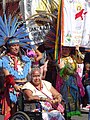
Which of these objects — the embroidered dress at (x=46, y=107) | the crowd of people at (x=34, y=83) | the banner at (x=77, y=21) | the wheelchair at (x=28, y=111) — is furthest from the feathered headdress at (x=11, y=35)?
the banner at (x=77, y=21)

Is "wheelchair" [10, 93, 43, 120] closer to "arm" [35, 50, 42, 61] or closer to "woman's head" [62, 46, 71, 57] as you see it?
"woman's head" [62, 46, 71, 57]

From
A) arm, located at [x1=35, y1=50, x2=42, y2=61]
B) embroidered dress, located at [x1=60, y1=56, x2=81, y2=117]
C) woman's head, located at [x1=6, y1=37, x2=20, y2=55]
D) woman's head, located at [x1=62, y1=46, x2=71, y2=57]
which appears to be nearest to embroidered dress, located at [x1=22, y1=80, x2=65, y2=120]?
woman's head, located at [x1=6, y1=37, x2=20, y2=55]

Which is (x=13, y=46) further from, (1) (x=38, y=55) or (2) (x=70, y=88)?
(1) (x=38, y=55)

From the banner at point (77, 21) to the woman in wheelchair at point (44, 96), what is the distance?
2014mm

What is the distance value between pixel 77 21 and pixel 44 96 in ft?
8.23

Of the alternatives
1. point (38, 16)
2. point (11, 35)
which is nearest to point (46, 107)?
point (11, 35)

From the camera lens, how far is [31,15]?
9.17 m

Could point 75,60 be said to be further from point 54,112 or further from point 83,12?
point 54,112

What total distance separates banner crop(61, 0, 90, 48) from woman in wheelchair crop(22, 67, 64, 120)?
2.01 m

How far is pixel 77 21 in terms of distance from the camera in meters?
8.78

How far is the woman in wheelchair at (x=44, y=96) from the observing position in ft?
21.4

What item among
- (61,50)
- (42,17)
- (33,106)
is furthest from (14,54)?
(42,17)

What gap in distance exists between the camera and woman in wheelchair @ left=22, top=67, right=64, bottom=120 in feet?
21.4

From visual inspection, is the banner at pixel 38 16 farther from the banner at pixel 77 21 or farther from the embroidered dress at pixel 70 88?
the embroidered dress at pixel 70 88
